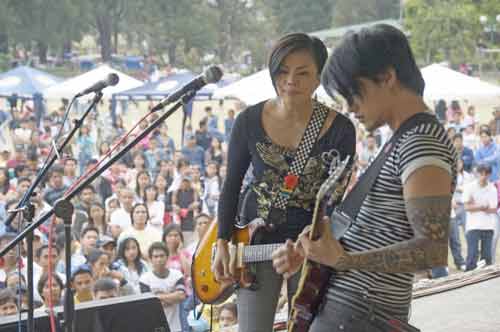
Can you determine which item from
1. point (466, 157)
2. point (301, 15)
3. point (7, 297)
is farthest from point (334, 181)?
point (301, 15)

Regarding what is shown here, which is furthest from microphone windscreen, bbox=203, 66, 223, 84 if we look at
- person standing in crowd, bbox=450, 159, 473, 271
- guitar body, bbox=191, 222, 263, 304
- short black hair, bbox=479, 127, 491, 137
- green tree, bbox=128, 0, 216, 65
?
green tree, bbox=128, 0, 216, 65

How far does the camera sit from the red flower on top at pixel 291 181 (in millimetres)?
2055

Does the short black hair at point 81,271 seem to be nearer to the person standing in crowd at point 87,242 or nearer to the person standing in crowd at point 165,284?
the person standing in crowd at point 165,284

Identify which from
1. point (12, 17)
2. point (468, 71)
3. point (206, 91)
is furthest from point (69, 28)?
point (468, 71)

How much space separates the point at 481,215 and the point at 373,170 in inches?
235

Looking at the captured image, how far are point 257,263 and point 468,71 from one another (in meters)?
21.3

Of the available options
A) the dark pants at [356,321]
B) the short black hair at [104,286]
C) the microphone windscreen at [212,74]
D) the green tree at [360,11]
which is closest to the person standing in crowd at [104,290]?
the short black hair at [104,286]

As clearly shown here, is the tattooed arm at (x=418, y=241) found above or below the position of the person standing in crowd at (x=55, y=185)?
above

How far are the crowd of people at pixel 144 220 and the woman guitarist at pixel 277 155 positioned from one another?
0.42 meters

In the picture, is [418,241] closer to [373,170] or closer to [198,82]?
[373,170]

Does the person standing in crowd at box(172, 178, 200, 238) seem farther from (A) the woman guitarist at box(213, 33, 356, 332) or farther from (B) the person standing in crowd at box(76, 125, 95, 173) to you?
(A) the woman guitarist at box(213, 33, 356, 332)

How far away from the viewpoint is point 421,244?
1.35 meters

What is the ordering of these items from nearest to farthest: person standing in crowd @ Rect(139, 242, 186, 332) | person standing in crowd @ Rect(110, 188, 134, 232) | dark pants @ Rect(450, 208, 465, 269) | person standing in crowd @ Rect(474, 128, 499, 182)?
1. person standing in crowd @ Rect(139, 242, 186, 332)
2. person standing in crowd @ Rect(110, 188, 134, 232)
3. dark pants @ Rect(450, 208, 465, 269)
4. person standing in crowd @ Rect(474, 128, 499, 182)

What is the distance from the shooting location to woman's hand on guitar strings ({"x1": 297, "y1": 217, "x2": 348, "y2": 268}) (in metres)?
1.41
